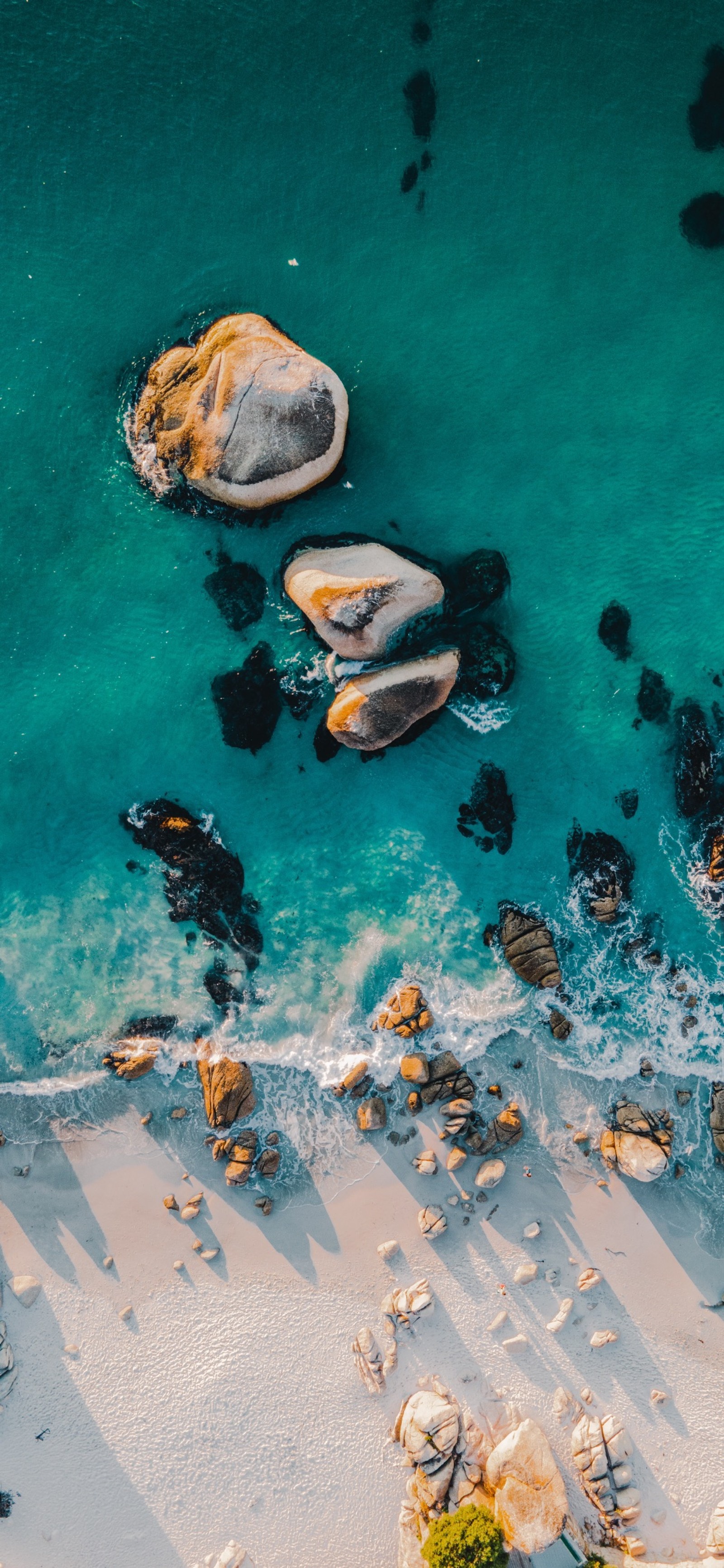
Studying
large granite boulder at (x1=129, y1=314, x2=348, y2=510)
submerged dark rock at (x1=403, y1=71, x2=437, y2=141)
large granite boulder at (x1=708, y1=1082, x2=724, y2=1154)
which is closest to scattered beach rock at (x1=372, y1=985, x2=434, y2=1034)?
large granite boulder at (x1=708, y1=1082, x2=724, y2=1154)

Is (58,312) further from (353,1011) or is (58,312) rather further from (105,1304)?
(105,1304)

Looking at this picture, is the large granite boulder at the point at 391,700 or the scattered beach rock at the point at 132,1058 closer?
the large granite boulder at the point at 391,700

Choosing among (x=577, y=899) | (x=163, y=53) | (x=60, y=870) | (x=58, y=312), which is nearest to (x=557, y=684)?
(x=577, y=899)

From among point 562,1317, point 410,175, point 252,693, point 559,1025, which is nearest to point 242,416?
point 252,693

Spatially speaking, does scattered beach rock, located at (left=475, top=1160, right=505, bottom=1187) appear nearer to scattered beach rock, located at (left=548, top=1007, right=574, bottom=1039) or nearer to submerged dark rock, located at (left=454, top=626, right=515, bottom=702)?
scattered beach rock, located at (left=548, top=1007, right=574, bottom=1039)

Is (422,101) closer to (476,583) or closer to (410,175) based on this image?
(410,175)

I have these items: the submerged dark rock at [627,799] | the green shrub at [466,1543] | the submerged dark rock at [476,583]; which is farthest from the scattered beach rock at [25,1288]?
the submerged dark rock at [476,583]

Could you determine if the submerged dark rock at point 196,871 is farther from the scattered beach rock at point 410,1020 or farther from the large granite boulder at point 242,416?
the large granite boulder at point 242,416
